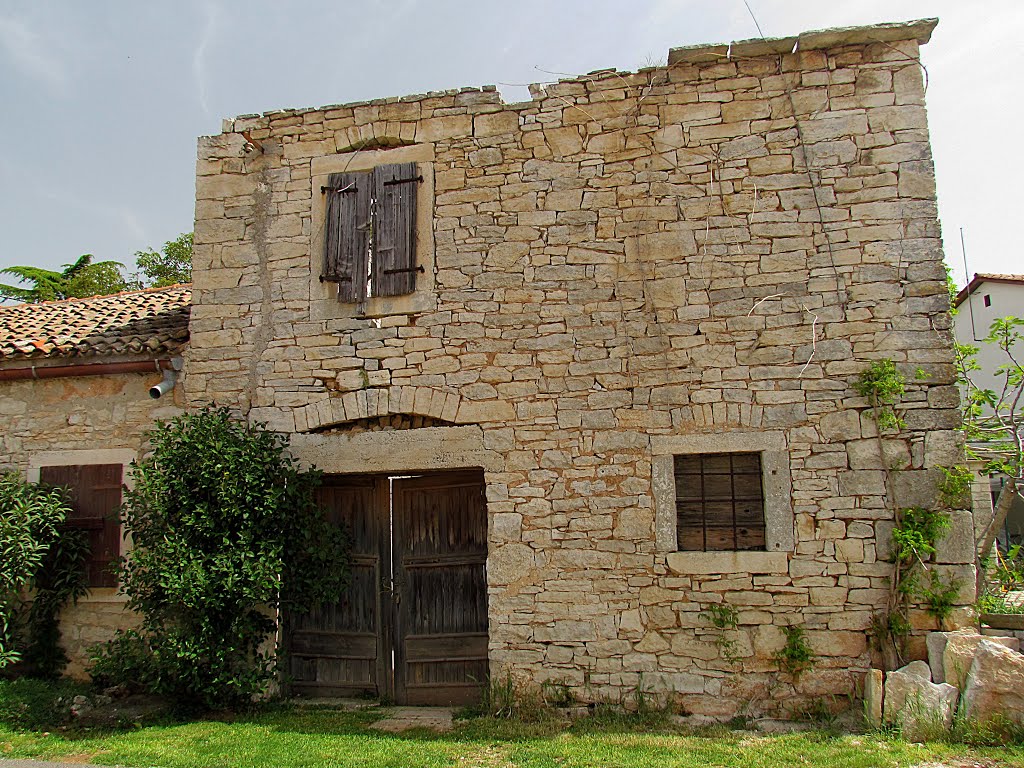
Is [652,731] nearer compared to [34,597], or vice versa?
[652,731]

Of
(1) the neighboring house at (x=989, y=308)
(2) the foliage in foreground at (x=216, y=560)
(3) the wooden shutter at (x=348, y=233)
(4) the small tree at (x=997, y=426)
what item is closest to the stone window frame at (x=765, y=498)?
(4) the small tree at (x=997, y=426)

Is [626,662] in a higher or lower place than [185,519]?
lower

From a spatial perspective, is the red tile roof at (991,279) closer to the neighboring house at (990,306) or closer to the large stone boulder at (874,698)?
the neighboring house at (990,306)

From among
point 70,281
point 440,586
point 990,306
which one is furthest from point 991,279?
point 70,281

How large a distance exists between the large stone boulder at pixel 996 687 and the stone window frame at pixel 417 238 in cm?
510

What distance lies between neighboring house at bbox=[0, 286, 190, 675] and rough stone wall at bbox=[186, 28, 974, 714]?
693 mm

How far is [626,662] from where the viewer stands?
19.7 feet

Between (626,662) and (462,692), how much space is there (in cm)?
165

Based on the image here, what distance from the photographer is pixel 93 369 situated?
7.34 meters

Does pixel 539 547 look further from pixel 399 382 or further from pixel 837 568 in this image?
pixel 837 568

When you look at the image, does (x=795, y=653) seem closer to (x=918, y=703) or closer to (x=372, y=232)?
(x=918, y=703)

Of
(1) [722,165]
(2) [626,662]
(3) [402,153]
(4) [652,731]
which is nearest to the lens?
(4) [652,731]

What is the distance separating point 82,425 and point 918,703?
778cm

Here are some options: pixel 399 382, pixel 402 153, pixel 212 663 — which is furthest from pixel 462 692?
pixel 402 153
